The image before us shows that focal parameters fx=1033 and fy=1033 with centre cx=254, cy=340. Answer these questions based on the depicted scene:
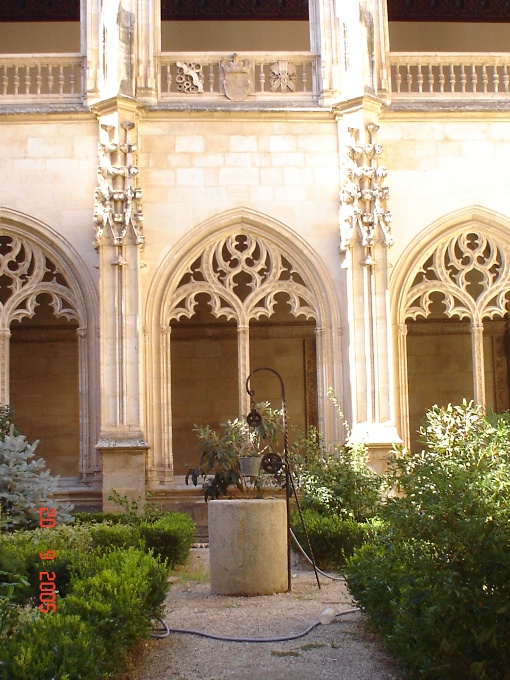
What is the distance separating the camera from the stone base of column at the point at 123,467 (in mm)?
12141

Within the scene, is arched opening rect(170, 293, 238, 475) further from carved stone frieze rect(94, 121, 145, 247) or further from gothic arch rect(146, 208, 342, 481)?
carved stone frieze rect(94, 121, 145, 247)

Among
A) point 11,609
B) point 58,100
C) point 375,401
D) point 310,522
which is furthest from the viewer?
point 58,100

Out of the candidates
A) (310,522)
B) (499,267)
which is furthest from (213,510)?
(499,267)

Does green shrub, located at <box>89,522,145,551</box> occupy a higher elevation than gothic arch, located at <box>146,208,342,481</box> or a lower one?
lower

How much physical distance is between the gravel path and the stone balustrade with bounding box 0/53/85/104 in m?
7.46

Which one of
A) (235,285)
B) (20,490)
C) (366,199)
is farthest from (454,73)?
(20,490)

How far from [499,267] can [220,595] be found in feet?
23.9

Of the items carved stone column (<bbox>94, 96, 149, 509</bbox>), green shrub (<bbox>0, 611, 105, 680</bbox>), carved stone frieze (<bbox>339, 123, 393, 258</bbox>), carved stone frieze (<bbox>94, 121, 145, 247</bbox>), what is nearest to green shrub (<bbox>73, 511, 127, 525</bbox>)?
carved stone column (<bbox>94, 96, 149, 509</bbox>)

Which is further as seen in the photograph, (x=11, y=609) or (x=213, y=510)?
A: (x=213, y=510)

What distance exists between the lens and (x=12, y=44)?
53.1 ft

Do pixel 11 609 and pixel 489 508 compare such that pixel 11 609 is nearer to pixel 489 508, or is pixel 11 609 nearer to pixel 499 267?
pixel 489 508

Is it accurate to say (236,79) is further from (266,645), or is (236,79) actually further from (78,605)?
(78,605)

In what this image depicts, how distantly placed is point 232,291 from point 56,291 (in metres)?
2.24

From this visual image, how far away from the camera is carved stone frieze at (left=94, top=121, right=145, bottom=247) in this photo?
12508 mm
